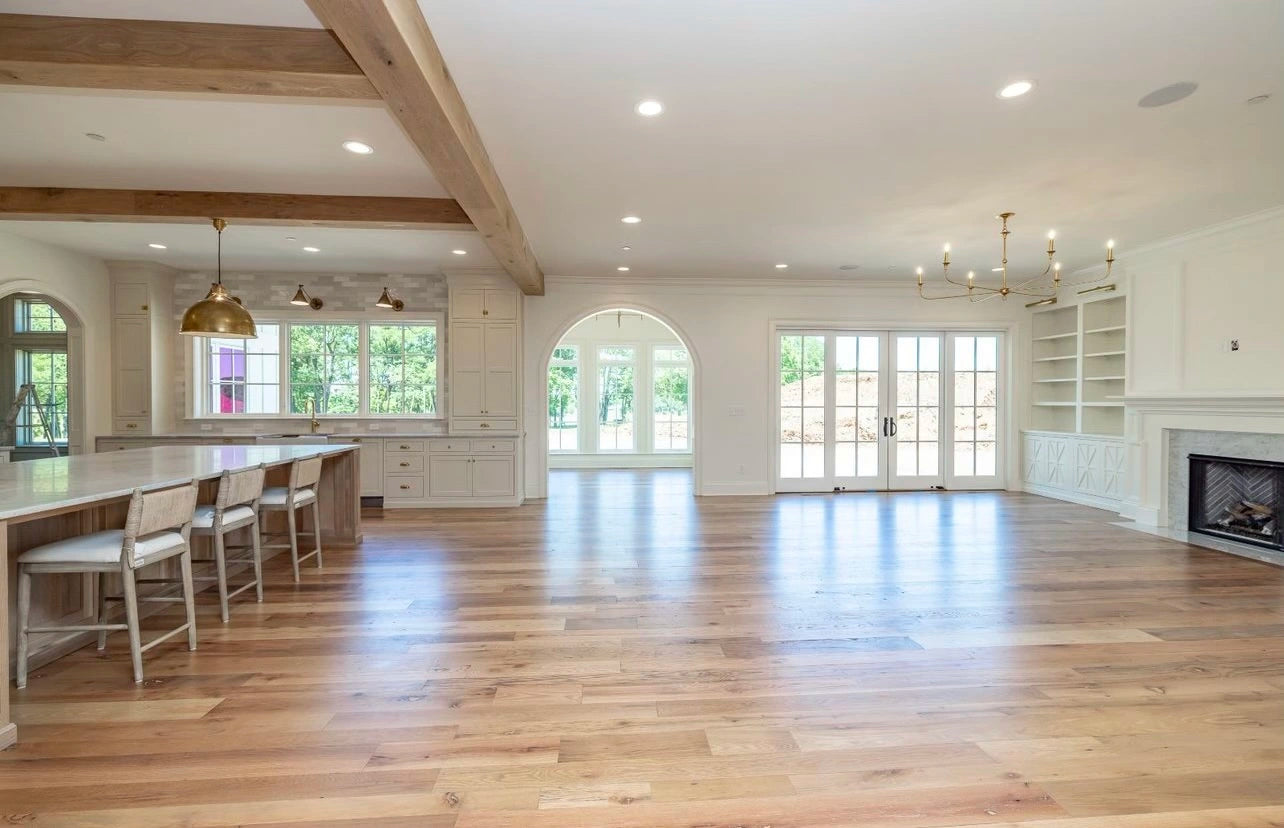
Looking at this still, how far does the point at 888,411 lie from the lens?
25.4ft

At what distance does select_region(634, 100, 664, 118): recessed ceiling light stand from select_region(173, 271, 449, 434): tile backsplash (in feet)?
15.7

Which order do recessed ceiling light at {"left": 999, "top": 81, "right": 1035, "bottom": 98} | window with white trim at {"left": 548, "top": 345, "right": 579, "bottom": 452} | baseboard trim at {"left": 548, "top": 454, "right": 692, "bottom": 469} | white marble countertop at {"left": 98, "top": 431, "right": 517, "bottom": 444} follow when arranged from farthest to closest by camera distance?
window with white trim at {"left": 548, "top": 345, "right": 579, "bottom": 452}, baseboard trim at {"left": 548, "top": 454, "right": 692, "bottom": 469}, white marble countertop at {"left": 98, "top": 431, "right": 517, "bottom": 444}, recessed ceiling light at {"left": 999, "top": 81, "right": 1035, "bottom": 98}

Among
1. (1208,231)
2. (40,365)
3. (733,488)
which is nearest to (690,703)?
(733,488)

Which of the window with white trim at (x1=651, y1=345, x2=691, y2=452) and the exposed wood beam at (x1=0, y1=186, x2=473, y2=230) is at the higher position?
the exposed wood beam at (x1=0, y1=186, x2=473, y2=230)

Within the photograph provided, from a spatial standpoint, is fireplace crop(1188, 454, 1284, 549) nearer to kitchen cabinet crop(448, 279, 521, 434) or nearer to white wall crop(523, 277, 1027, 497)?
white wall crop(523, 277, 1027, 497)

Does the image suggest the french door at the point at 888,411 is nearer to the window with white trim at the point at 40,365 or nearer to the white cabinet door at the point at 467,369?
the white cabinet door at the point at 467,369

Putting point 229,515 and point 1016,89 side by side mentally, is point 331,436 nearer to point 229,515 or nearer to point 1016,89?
point 229,515

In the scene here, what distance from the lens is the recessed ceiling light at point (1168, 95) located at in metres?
2.77

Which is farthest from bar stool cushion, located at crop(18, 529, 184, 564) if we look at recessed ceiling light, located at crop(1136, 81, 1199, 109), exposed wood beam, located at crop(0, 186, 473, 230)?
recessed ceiling light, located at crop(1136, 81, 1199, 109)

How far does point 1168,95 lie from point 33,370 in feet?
36.2

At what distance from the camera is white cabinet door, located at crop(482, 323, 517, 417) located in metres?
6.90

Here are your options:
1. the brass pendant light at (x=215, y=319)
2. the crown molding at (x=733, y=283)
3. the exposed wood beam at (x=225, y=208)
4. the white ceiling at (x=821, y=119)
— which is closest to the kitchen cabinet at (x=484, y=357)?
the crown molding at (x=733, y=283)

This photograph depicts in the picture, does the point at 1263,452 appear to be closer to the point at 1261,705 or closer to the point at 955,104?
the point at 1261,705

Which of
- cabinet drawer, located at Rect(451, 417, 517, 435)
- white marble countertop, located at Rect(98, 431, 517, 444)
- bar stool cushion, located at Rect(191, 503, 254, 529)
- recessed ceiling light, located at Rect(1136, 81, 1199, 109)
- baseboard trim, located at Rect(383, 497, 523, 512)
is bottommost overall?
baseboard trim, located at Rect(383, 497, 523, 512)
